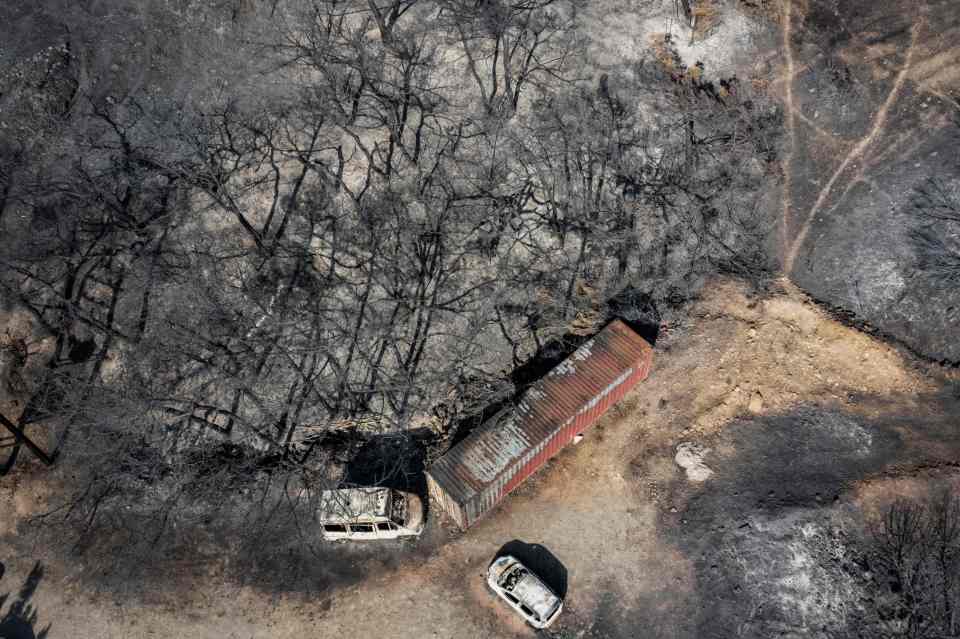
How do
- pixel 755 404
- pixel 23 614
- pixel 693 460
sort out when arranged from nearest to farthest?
pixel 23 614 < pixel 693 460 < pixel 755 404

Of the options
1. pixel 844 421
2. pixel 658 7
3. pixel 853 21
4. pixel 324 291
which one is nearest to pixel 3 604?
pixel 324 291

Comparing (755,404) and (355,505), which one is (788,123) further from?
(355,505)

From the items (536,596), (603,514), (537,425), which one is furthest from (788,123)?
(536,596)

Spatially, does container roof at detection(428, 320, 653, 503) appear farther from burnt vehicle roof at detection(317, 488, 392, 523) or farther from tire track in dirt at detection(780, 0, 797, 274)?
tire track in dirt at detection(780, 0, 797, 274)

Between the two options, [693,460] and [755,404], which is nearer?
[693,460]

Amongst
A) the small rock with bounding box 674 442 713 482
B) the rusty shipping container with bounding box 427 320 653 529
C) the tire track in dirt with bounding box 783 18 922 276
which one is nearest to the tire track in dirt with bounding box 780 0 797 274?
the tire track in dirt with bounding box 783 18 922 276

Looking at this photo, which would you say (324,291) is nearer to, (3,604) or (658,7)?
(3,604)
